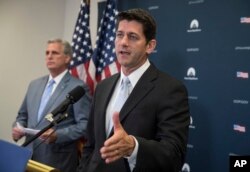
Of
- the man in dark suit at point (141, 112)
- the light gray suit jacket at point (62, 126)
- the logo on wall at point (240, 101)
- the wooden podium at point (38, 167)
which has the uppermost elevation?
the man in dark suit at point (141, 112)

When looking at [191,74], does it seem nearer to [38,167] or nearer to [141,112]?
[141,112]

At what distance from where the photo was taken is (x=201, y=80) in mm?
2686

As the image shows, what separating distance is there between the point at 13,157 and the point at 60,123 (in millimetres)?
1387

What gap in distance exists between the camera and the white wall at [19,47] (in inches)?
164

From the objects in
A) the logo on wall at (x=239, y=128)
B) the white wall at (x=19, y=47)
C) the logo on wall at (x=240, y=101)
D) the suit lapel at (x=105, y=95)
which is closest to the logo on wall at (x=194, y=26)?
the logo on wall at (x=240, y=101)

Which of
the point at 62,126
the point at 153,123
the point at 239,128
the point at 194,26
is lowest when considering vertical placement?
the point at 62,126

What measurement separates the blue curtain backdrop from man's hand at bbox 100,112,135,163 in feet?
4.85

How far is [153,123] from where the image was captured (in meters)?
1.55

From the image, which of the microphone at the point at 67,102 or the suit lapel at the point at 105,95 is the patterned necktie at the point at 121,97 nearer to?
the suit lapel at the point at 105,95

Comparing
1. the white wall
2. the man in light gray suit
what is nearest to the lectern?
the man in light gray suit

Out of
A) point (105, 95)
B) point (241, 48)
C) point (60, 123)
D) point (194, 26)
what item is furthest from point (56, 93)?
point (241, 48)

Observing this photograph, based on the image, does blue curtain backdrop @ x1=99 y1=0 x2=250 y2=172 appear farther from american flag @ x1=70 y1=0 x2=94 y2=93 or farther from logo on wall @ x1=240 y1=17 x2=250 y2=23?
american flag @ x1=70 y1=0 x2=94 y2=93

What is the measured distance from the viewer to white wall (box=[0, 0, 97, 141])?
4176mm

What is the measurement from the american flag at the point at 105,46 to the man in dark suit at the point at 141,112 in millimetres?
1482
